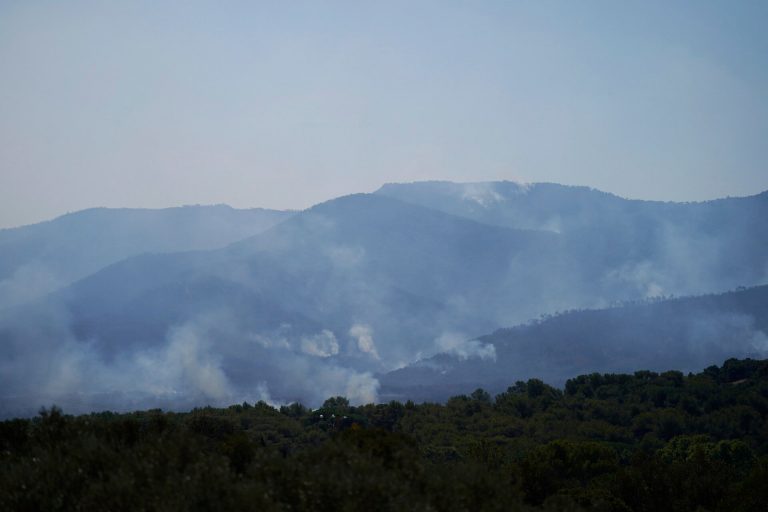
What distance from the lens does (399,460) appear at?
103ft

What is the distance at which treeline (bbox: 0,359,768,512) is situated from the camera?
83.0 ft

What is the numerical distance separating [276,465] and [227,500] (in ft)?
14.2

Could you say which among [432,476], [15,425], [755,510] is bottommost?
[755,510]

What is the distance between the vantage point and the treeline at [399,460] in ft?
83.0

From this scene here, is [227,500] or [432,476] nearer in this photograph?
[227,500]

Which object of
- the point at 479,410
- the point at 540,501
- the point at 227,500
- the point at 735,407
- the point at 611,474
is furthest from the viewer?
the point at 479,410

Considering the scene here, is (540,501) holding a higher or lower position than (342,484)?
lower

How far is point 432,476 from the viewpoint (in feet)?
94.2

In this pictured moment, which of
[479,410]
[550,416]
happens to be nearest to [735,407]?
[550,416]

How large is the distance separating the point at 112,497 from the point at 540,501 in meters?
31.3

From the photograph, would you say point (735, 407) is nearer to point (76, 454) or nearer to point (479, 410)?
point (479, 410)

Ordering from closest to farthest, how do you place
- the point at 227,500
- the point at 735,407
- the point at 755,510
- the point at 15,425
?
1. the point at 227,500
2. the point at 15,425
3. the point at 755,510
4. the point at 735,407

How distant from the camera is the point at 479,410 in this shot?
118 meters

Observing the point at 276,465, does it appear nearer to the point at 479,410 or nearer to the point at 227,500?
the point at 227,500
